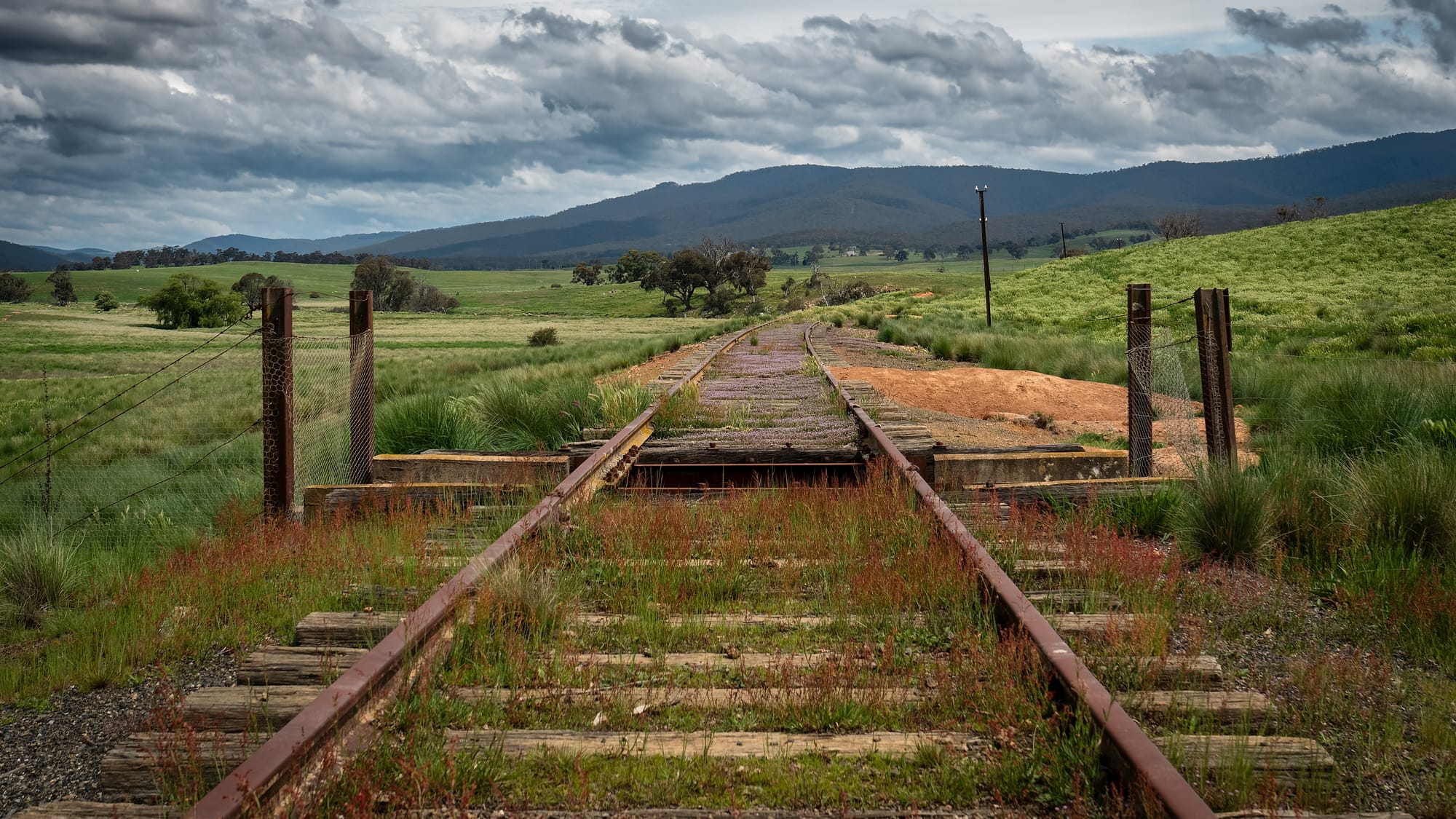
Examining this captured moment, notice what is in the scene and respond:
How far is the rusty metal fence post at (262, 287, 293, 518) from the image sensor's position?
631cm

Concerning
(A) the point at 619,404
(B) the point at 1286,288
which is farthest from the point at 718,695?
(B) the point at 1286,288

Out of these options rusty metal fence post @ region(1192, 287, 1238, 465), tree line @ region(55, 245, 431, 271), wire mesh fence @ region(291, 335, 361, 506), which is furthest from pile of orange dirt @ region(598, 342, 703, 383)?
tree line @ region(55, 245, 431, 271)

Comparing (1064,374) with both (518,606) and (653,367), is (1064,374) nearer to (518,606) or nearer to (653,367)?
(653,367)

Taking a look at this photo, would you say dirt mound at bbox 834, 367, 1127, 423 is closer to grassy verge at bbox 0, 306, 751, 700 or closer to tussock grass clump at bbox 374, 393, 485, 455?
grassy verge at bbox 0, 306, 751, 700

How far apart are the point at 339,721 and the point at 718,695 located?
115cm

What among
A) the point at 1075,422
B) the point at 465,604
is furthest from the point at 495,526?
the point at 1075,422

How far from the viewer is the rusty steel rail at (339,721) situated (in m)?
2.15

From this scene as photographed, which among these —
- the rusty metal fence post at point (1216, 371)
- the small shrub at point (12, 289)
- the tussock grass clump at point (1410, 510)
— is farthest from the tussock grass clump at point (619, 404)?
the small shrub at point (12, 289)

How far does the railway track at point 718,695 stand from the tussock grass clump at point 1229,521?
0.94m

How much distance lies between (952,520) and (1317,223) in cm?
6550

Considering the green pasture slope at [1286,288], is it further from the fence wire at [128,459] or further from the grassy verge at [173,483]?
the fence wire at [128,459]

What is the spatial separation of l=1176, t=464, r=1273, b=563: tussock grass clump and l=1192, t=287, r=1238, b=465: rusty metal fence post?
1.03 m

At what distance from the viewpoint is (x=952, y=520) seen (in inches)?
179

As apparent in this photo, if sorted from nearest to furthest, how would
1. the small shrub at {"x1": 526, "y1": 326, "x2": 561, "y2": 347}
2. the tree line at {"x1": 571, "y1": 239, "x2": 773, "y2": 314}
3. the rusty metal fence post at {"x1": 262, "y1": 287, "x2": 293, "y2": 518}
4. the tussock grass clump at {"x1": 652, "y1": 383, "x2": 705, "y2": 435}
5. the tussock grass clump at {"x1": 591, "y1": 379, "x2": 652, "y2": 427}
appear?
1. the rusty metal fence post at {"x1": 262, "y1": 287, "x2": 293, "y2": 518}
2. the tussock grass clump at {"x1": 591, "y1": 379, "x2": 652, "y2": 427}
3. the tussock grass clump at {"x1": 652, "y1": 383, "x2": 705, "y2": 435}
4. the small shrub at {"x1": 526, "y1": 326, "x2": 561, "y2": 347}
5. the tree line at {"x1": 571, "y1": 239, "x2": 773, "y2": 314}
